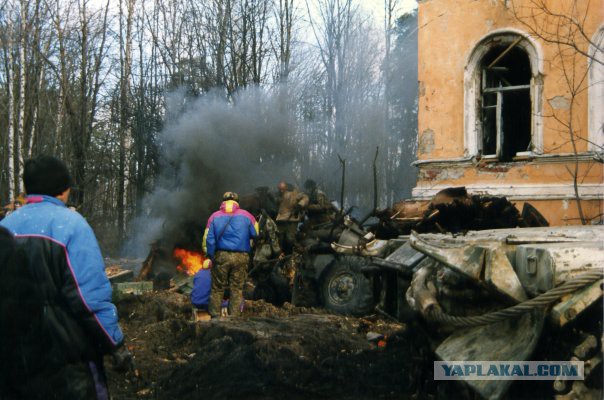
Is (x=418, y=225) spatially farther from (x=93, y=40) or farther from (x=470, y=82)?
(x=93, y=40)

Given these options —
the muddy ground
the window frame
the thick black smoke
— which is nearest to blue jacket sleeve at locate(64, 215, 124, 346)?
the muddy ground

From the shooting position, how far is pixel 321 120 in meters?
27.1

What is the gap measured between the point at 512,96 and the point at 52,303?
1133 centimetres

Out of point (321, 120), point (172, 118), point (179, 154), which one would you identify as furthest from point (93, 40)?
point (321, 120)

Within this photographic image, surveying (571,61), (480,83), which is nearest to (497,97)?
(480,83)

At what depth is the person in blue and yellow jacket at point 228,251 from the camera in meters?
9.01

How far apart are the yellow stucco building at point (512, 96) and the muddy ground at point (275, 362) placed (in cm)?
405

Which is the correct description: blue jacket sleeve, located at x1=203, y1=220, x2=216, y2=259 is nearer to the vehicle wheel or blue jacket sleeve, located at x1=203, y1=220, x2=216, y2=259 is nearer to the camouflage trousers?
the camouflage trousers

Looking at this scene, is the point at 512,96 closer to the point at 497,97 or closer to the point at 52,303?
the point at 497,97

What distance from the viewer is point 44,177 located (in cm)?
320

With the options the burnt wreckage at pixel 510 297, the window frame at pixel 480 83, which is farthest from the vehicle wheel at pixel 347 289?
the burnt wreckage at pixel 510 297

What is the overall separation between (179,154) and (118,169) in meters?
6.54

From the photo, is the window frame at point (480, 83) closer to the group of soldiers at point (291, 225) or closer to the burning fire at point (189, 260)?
the group of soldiers at point (291, 225)

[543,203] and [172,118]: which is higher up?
[172,118]
